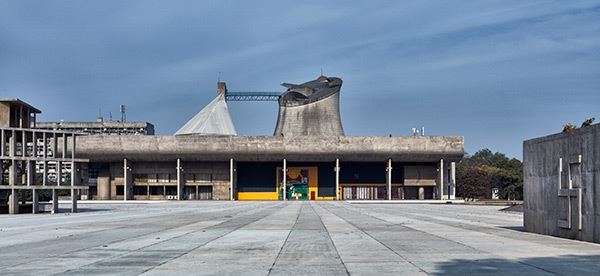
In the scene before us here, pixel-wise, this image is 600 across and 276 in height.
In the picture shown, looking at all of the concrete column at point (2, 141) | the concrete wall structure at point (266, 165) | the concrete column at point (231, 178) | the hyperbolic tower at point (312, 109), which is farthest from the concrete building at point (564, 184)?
the hyperbolic tower at point (312, 109)

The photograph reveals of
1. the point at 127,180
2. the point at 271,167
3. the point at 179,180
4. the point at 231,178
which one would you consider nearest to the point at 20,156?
the point at 179,180

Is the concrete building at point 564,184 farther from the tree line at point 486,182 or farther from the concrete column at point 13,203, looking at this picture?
the tree line at point 486,182

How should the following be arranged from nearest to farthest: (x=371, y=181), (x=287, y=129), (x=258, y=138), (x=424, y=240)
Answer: (x=424, y=240)
(x=258, y=138)
(x=371, y=181)
(x=287, y=129)

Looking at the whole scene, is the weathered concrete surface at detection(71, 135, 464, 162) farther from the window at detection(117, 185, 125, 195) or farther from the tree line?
the tree line

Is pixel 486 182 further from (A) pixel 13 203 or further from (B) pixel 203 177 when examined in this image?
(A) pixel 13 203

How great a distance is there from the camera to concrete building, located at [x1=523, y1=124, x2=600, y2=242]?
776 inches

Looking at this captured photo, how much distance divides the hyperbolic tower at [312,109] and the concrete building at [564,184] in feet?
353

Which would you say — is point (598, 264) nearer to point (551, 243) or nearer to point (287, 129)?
point (551, 243)

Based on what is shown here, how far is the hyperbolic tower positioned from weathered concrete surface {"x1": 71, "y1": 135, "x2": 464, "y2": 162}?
73.2 ft

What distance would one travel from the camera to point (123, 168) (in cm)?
11344

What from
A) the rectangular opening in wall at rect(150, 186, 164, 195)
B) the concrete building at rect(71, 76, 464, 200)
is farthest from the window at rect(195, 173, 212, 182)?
the rectangular opening in wall at rect(150, 186, 164, 195)

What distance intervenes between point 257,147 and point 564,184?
89.4m

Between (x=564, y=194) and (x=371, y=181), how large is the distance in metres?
97.8

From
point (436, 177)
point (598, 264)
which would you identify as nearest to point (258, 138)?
point (436, 177)
